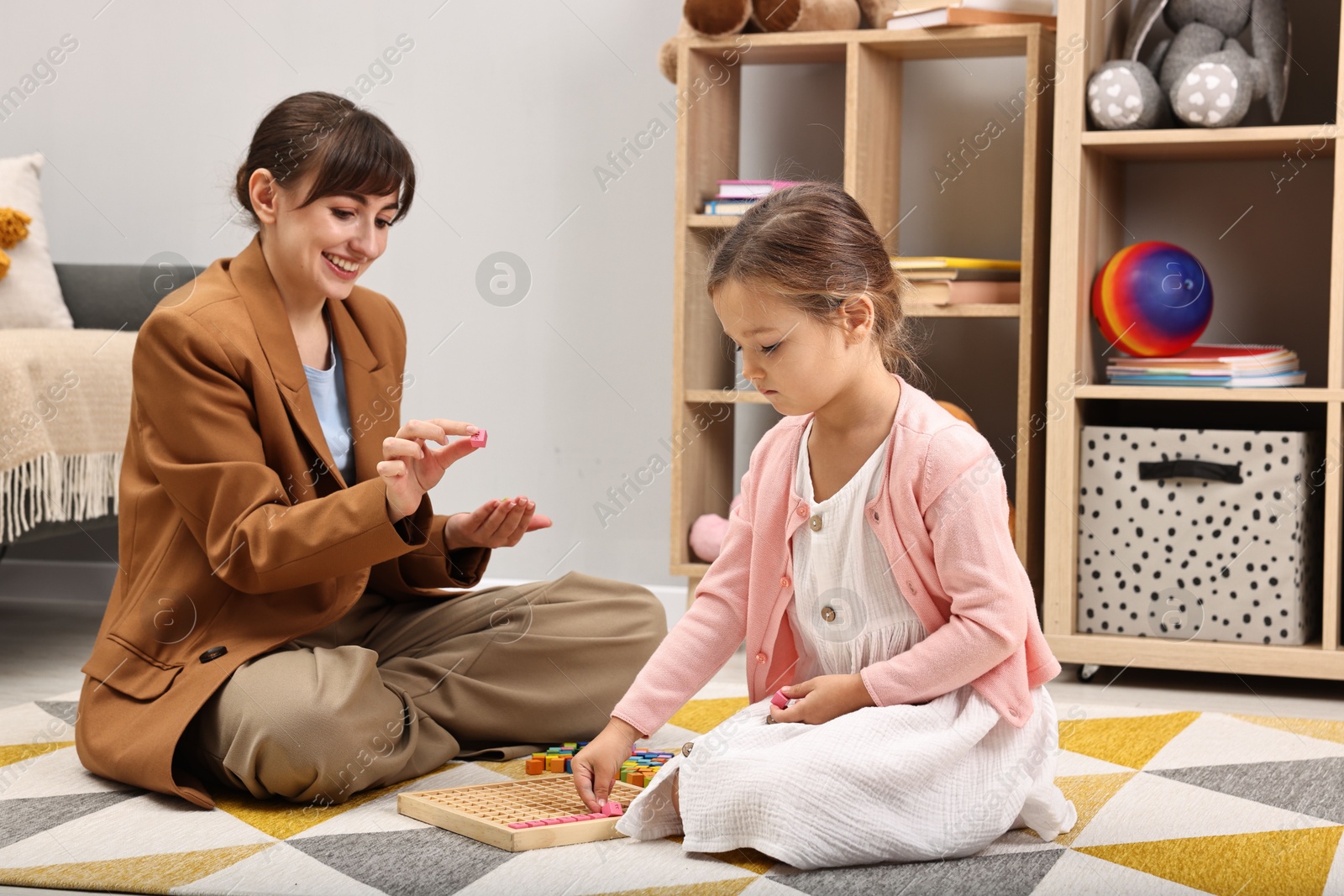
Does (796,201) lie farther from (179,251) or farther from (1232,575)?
(179,251)

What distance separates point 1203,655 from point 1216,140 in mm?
711

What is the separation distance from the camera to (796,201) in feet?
3.66

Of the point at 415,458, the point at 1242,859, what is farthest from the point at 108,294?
the point at 1242,859

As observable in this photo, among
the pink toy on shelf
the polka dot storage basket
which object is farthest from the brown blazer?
the polka dot storage basket

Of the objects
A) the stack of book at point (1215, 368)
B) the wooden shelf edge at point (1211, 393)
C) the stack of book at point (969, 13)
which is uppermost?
the stack of book at point (969, 13)

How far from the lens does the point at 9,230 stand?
2.29 metres

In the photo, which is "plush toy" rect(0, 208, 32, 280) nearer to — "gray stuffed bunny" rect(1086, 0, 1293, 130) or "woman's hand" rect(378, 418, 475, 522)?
"woman's hand" rect(378, 418, 475, 522)

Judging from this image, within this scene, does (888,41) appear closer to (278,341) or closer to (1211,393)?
(1211,393)

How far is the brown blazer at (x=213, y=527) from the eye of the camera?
1248mm

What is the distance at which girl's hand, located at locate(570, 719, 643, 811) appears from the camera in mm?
1136

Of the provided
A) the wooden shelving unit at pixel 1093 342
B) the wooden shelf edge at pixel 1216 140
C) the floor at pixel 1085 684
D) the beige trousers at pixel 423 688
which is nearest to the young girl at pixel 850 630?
the beige trousers at pixel 423 688

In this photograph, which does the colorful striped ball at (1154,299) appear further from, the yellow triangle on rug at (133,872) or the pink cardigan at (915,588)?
the yellow triangle on rug at (133,872)

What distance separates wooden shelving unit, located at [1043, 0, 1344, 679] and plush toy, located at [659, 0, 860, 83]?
0.34 meters

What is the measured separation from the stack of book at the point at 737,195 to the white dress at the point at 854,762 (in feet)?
3.28
